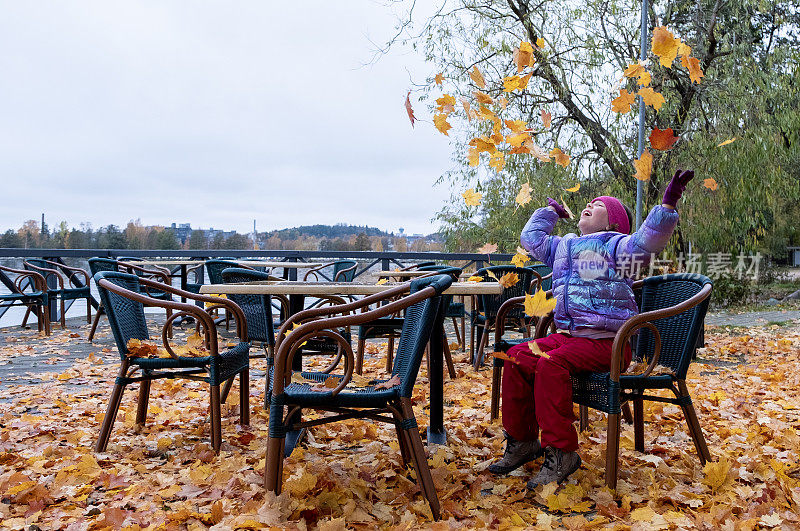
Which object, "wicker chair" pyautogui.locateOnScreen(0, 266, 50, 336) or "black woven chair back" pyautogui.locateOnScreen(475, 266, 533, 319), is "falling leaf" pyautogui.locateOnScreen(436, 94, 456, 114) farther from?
"wicker chair" pyautogui.locateOnScreen(0, 266, 50, 336)

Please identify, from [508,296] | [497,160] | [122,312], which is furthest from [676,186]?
[508,296]

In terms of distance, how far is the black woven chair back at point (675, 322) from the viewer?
9.37ft

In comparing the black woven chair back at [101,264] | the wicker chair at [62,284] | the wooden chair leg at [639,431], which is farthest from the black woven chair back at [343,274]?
the wooden chair leg at [639,431]

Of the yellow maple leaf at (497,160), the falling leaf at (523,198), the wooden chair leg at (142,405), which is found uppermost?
the yellow maple leaf at (497,160)

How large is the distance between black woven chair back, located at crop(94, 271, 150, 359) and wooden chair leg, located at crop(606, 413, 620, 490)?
7.05 feet

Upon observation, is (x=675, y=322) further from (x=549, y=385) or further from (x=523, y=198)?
(x=523, y=198)

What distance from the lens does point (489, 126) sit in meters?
10.1

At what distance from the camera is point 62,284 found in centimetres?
787

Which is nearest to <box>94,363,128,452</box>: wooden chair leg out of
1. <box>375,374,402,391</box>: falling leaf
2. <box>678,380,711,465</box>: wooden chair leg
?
<box>375,374,402,391</box>: falling leaf

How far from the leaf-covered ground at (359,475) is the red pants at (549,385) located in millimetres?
205

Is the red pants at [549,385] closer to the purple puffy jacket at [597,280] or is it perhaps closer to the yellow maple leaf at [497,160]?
the purple puffy jacket at [597,280]

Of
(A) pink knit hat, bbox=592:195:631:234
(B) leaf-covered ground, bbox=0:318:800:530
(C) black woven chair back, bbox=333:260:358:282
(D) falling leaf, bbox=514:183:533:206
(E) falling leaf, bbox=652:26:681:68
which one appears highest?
(E) falling leaf, bbox=652:26:681:68

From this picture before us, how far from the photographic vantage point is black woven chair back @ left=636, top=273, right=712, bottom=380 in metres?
2.86

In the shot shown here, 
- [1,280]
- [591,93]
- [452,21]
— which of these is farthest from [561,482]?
[452,21]
